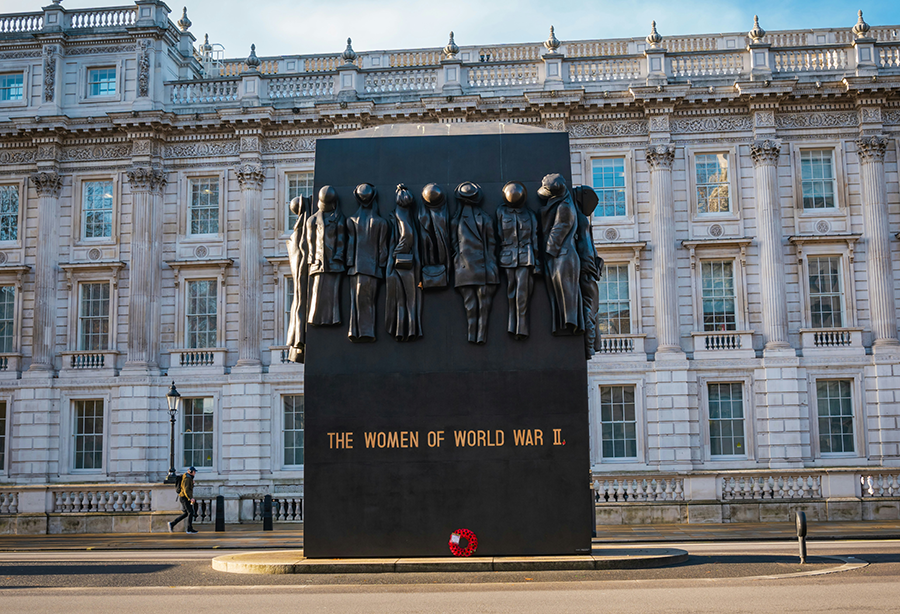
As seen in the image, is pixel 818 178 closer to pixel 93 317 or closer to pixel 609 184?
pixel 609 184

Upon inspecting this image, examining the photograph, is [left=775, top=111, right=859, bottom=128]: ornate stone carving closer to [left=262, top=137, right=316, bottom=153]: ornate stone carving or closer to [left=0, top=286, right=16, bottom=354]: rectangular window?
[left=262, top=137, right=316, bottom=153]: ornate stone carving

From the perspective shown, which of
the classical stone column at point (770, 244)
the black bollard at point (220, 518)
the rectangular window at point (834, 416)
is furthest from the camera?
the classical stone column at point (770, 244)

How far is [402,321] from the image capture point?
1464 centimetres

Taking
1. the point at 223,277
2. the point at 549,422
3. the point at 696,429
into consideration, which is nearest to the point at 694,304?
the point at 696,429

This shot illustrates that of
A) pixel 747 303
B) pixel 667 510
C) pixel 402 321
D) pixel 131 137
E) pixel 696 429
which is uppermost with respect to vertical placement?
pixel 131 137

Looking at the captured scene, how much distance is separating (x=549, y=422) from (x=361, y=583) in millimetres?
3853

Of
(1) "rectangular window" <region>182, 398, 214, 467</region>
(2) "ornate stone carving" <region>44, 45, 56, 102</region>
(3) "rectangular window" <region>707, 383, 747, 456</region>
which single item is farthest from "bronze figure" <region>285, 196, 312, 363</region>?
(2) "ornate stone carving" <region>44, 45, 56, 102</region>

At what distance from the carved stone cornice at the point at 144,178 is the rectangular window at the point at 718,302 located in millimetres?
21145

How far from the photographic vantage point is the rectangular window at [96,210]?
3572cm

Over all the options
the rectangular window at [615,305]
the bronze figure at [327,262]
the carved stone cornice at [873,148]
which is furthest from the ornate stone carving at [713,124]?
the bronze figure at [327,262]

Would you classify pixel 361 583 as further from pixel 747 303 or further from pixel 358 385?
pixel 747 303

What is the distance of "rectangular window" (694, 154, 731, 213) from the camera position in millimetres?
33969

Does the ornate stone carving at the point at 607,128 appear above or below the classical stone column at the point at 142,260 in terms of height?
above

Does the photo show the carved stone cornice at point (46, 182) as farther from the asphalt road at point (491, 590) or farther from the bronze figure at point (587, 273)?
the bronze figure at point (587, 273)
